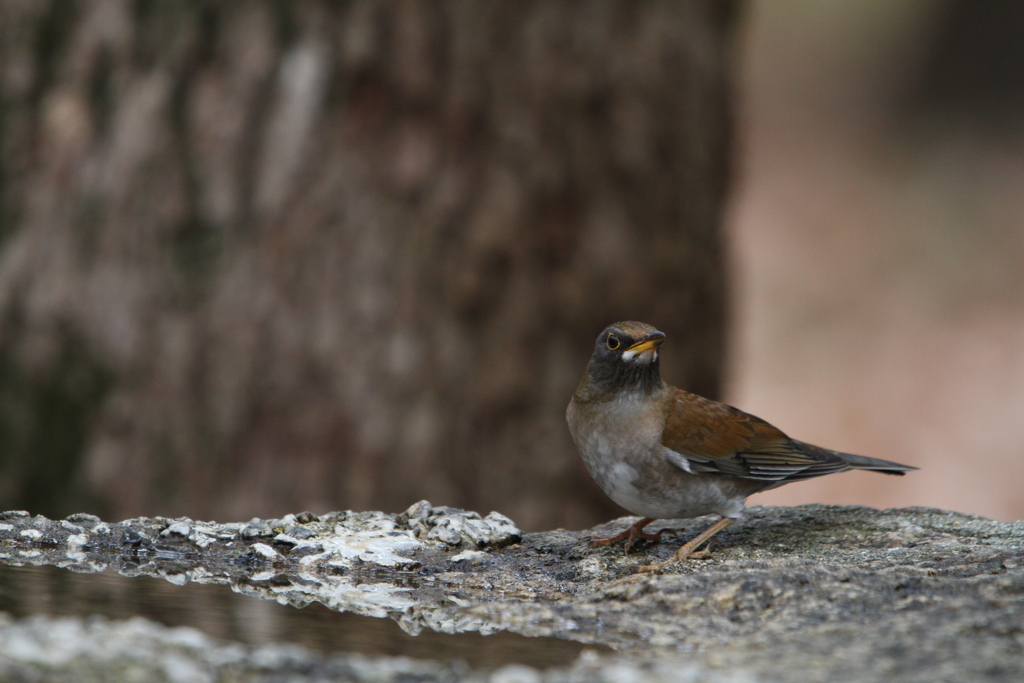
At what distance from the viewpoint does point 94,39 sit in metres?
5.48

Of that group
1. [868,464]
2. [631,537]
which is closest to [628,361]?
[631,537]

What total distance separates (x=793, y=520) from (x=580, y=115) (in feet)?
8.73

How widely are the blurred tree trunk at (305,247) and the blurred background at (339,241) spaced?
0.5 inches

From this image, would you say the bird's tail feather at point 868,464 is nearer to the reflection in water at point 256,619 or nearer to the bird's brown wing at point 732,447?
the bird's brown wing at point 732,447

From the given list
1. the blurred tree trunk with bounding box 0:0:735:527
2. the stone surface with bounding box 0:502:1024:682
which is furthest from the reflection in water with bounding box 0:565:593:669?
the blurred tree trunk with bounding box 0:0:735:527

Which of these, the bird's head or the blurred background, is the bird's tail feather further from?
the blurred background

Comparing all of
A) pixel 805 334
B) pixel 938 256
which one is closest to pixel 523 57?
pixel 805 334

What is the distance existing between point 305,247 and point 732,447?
2.47 meters

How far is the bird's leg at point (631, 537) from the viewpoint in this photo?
3602 millimetres

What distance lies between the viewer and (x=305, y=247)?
527 centimetres

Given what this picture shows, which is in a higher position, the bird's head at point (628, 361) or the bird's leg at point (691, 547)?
Result: the bird's head at point (628, 361)

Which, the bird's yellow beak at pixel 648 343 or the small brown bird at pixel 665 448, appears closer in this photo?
the small brown bird at pixel 665 448

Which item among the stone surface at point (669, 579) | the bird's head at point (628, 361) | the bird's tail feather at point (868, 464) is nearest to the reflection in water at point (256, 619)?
the stone surface at point (669, 579)

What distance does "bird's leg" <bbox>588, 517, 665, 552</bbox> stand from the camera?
3602 mm
